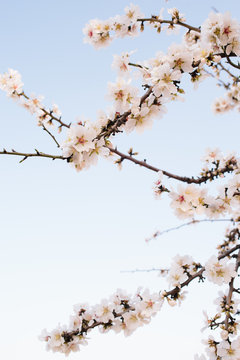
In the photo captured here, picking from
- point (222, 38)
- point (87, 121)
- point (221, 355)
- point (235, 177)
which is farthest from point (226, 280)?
point (222, 38)

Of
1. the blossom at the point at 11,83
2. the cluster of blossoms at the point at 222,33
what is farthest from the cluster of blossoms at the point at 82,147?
the blossom at the point at 11,83

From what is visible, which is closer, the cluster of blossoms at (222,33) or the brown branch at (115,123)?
→ the brown branch at (115,123)

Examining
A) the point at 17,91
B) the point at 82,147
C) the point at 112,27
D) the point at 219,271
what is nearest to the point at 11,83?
the point at 17,91

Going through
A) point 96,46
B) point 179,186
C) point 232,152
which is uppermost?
point 96,46

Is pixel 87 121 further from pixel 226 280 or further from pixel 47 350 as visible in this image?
pixel 47 350

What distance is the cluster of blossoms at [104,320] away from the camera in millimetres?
2727

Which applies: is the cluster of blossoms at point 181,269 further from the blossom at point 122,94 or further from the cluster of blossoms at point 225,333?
the blossom at point 122,94

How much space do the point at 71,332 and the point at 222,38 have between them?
2562 millimetres

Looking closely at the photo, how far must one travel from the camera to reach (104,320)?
9.34 ft

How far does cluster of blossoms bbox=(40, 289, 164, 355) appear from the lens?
2727 millimetres

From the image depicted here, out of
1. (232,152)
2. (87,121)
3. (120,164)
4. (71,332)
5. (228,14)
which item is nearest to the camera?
(87,121)

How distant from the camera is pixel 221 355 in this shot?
8.25 feet

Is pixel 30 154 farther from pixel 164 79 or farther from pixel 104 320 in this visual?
pixel 104 320

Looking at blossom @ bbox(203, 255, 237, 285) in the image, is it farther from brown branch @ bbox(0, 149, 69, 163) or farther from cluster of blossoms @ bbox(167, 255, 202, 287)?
brown branch @ bbox(0, 149, 69, 163)
